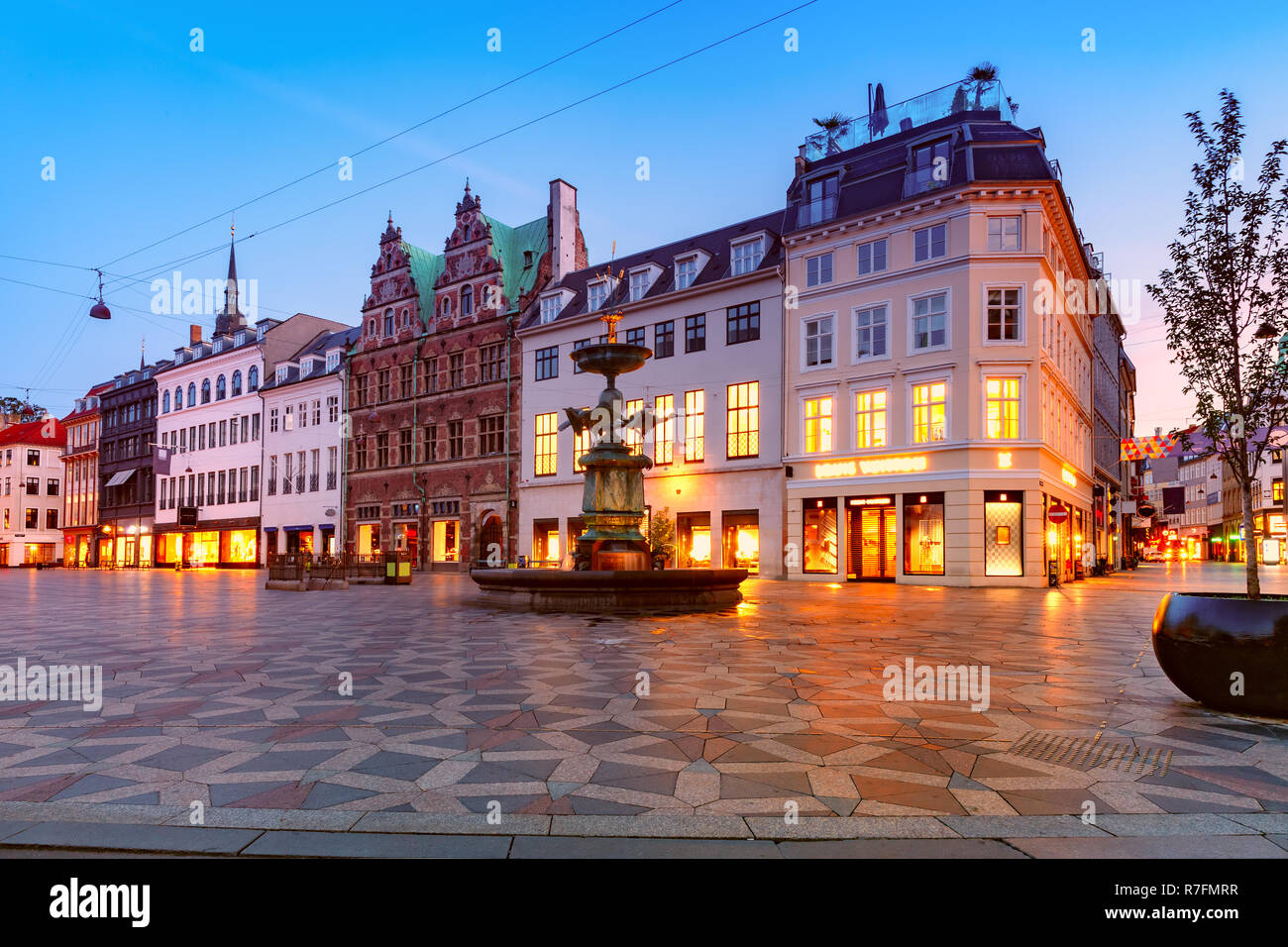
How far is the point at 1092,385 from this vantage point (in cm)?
4103

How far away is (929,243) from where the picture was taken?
1138 inches

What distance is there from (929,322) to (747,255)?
29.0 ft

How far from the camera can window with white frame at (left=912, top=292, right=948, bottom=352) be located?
28.6 meters

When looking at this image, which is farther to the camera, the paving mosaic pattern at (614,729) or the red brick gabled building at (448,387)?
the red brick gabled building at (448,387)

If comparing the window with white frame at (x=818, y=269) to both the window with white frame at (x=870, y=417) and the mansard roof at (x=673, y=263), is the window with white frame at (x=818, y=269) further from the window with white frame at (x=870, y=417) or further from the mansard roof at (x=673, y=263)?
the window with white frame at (x=870, y=417)

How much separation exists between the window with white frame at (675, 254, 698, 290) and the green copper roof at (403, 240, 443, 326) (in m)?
17.1

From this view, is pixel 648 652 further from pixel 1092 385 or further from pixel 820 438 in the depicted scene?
pixel 1092 385

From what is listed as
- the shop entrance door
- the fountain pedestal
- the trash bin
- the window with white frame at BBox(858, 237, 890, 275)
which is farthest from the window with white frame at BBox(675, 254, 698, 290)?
the fountain pedestal

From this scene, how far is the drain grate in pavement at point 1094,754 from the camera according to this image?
4746 mm

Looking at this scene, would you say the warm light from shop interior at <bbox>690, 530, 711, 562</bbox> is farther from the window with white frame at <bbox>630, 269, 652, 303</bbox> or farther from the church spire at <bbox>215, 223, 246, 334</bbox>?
the church spire at <bbox>215, 223, 246, 334</bbox>

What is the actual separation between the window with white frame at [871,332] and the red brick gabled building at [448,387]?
18.7m

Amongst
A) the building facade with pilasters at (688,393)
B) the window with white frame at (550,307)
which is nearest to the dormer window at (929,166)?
the building facade with pilasters at (688,393)

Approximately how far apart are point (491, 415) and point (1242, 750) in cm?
4028
